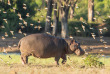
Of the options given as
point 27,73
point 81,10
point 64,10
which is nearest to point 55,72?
point 27,73

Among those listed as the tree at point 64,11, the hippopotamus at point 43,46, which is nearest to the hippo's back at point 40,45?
the hippopotamus at point 43,46

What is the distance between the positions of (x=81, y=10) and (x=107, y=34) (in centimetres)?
1799

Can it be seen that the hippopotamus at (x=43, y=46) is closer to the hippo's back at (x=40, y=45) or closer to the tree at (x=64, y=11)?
the hippo's back at (x=40, y=45)

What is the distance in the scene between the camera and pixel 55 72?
889cm

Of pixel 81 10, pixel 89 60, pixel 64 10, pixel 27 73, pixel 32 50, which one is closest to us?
pixel 27 73

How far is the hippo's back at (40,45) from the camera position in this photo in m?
10.3

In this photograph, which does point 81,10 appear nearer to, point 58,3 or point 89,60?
point 58,3

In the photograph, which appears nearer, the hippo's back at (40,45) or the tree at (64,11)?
the hippo's back at (40,45)

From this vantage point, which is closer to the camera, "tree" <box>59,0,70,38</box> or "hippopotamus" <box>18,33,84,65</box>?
"hippopotamus" <box>18,33,84,65</box>

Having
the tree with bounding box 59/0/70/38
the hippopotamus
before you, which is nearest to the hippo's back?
the hippopotamus

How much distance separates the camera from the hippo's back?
10273 mm

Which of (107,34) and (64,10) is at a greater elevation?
(64,10)

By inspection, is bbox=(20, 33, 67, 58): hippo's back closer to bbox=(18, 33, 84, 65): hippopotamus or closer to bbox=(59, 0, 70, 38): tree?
bbox=(18, 33, 84, 65): hippopotamus

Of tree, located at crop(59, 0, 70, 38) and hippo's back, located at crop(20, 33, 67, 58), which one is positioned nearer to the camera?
hippo's back, located at crop(20, 33, 67, 58)
